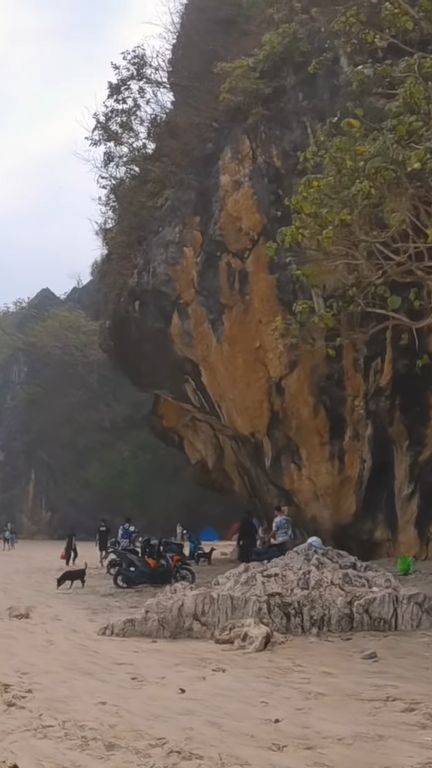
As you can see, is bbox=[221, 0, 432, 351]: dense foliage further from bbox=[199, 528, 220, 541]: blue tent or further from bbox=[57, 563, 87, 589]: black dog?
bbox=[199, 528, 220, 541]: blue tent

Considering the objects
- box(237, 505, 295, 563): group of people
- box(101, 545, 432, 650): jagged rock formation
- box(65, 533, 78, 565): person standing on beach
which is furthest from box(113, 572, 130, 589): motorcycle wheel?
box(65, 533, 78, 565): person standing on beach

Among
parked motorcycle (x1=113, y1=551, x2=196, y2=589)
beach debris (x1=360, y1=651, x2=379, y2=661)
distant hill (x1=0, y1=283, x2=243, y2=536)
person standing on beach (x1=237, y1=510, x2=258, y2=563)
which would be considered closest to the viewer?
beach debris (x1=360, y1=651, x2=379, y2=661)

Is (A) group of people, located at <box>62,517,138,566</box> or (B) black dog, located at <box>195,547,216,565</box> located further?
(A) group of people, located at <box>62,517,138,566</box>

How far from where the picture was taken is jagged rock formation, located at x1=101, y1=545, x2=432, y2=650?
8.60 metres

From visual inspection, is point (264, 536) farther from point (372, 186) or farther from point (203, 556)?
point (372, 186)

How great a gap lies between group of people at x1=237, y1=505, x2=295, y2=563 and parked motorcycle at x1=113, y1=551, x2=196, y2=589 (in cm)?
129

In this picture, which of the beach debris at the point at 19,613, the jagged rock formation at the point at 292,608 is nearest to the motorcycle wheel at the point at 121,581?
the beach debris at the point at 19,613

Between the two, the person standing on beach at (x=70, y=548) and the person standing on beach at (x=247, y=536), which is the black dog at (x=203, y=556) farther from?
the person standing on beach at (x=70, y=548)

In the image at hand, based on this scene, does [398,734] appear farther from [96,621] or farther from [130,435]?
[130,435]

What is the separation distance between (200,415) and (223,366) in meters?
3.22

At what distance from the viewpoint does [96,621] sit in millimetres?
10000

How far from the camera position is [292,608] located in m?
8.69

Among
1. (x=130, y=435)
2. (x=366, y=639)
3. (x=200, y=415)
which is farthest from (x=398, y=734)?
(x=130, y=435)

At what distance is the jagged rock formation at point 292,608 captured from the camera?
8602mm
